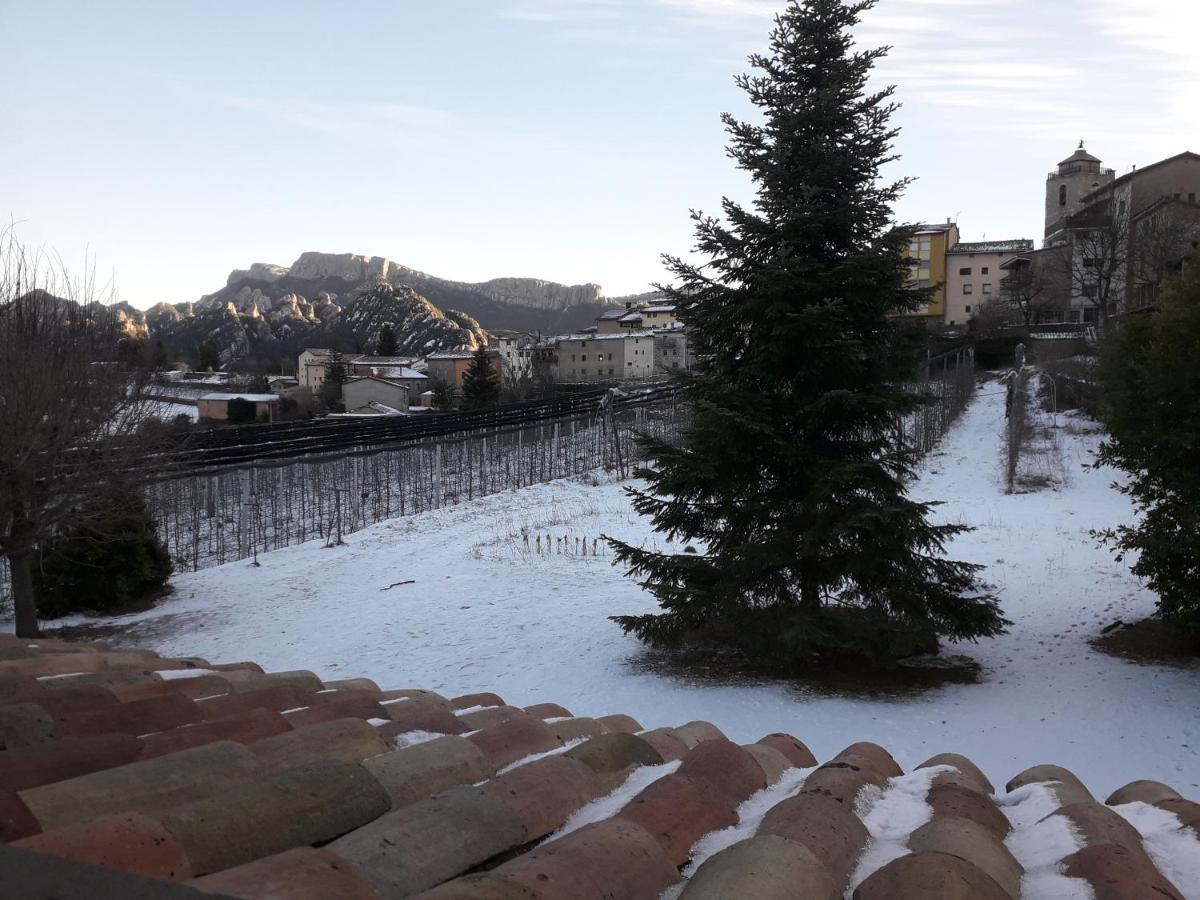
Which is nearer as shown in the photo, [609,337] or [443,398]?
[443,398]

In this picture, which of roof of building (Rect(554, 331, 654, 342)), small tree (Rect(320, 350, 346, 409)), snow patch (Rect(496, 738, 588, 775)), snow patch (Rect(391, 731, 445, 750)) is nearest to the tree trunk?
snow patch (Rect(391, 731, 445, 750))

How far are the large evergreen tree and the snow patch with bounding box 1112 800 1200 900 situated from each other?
18.2 feet

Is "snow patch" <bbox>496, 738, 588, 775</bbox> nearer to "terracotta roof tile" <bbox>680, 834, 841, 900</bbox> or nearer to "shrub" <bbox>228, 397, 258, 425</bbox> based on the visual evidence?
"terracotta roof tile" <bbox>680, 834, 841, 900</bbox>

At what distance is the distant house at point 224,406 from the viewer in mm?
63594

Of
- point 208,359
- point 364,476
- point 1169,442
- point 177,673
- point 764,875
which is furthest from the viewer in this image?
point 208,359

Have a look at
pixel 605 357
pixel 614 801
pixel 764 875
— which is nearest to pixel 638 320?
pixel 605 357

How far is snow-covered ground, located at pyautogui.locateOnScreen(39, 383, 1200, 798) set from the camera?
7.54m

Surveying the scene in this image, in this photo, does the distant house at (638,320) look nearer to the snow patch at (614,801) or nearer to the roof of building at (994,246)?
the roof of building at (994,246)

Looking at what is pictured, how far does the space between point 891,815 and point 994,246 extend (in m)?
76.1

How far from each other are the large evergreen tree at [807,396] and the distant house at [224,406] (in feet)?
198

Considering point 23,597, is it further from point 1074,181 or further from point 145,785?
point 1074,181

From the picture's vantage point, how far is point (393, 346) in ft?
355

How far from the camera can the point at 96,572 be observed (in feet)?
45.3

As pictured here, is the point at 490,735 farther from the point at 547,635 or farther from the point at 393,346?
the point at 393,346
